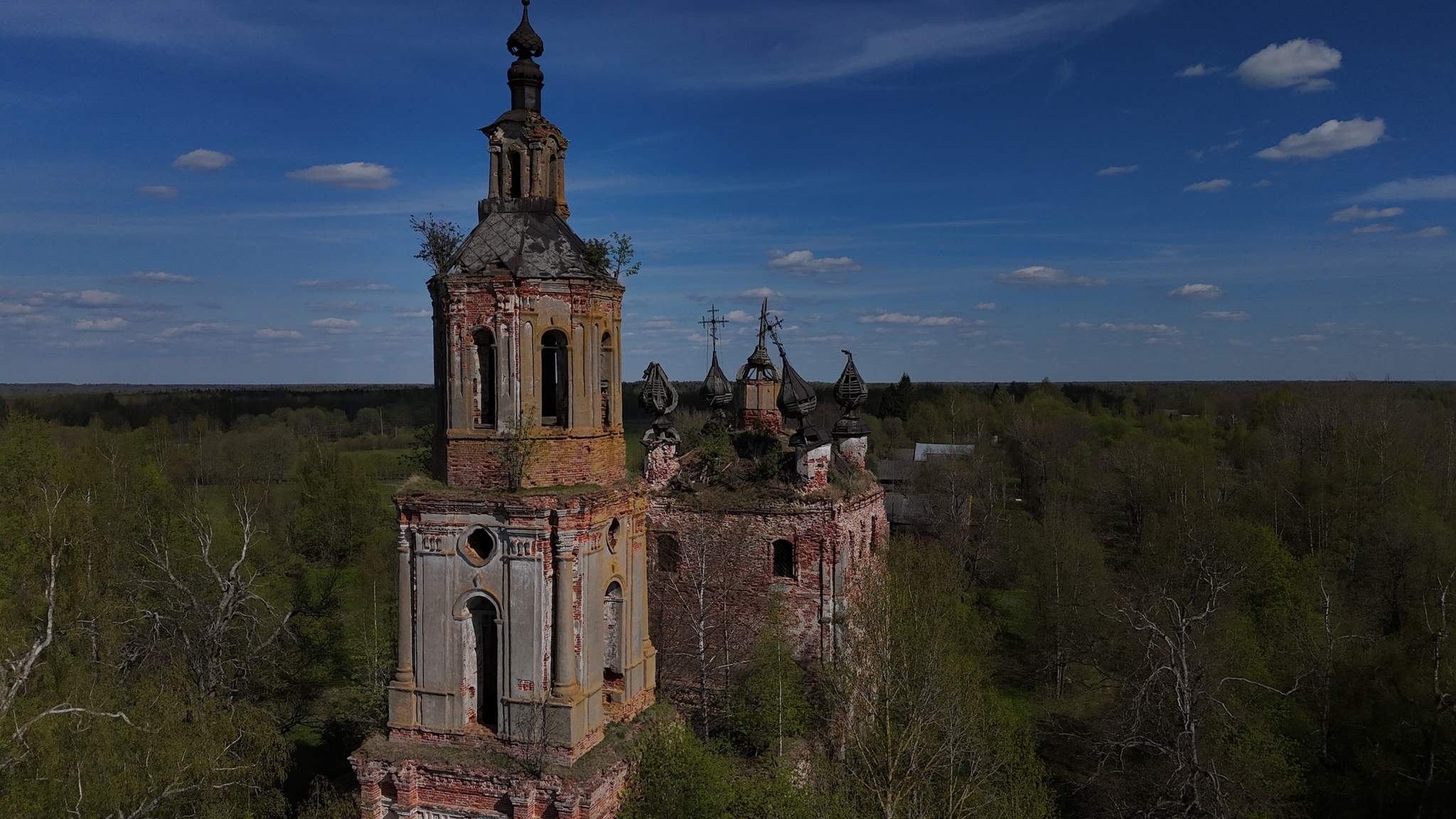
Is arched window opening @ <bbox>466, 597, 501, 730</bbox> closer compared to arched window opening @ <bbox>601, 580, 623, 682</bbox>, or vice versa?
arched window opening @ <bbox>466, 597, 501, 730</bbox>

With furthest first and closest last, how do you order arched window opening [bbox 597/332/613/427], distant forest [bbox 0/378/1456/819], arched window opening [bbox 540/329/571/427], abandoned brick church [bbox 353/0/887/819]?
1. distant forest [bbox 0/378/1456/819]
2. arched window opening [bbox 597/332/613/427]
3. arched window opening [bbox 540/329/571/427]
4. abandoned brick church [bbox 353/0/887/819]

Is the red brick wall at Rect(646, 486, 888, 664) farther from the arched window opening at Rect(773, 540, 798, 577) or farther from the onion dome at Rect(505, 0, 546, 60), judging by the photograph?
the onion dome at Rect(505, 0, 546, 60)

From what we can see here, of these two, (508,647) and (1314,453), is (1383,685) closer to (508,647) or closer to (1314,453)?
(508,647)

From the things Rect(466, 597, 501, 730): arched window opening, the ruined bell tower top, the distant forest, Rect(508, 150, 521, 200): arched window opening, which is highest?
the ruined bell tower top

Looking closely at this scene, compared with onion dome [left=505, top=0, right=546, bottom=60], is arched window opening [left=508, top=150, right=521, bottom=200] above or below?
below

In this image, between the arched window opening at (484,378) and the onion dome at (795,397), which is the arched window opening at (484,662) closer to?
the arched window opening at (484,378)

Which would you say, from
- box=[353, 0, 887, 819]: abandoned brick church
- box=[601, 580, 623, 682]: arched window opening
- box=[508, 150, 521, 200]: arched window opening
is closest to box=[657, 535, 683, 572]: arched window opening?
box=[601, 580, 623, 682]: arched window opening

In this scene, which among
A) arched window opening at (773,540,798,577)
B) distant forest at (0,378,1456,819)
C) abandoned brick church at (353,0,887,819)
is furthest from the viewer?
arched window opening at (773,540,798,577)
